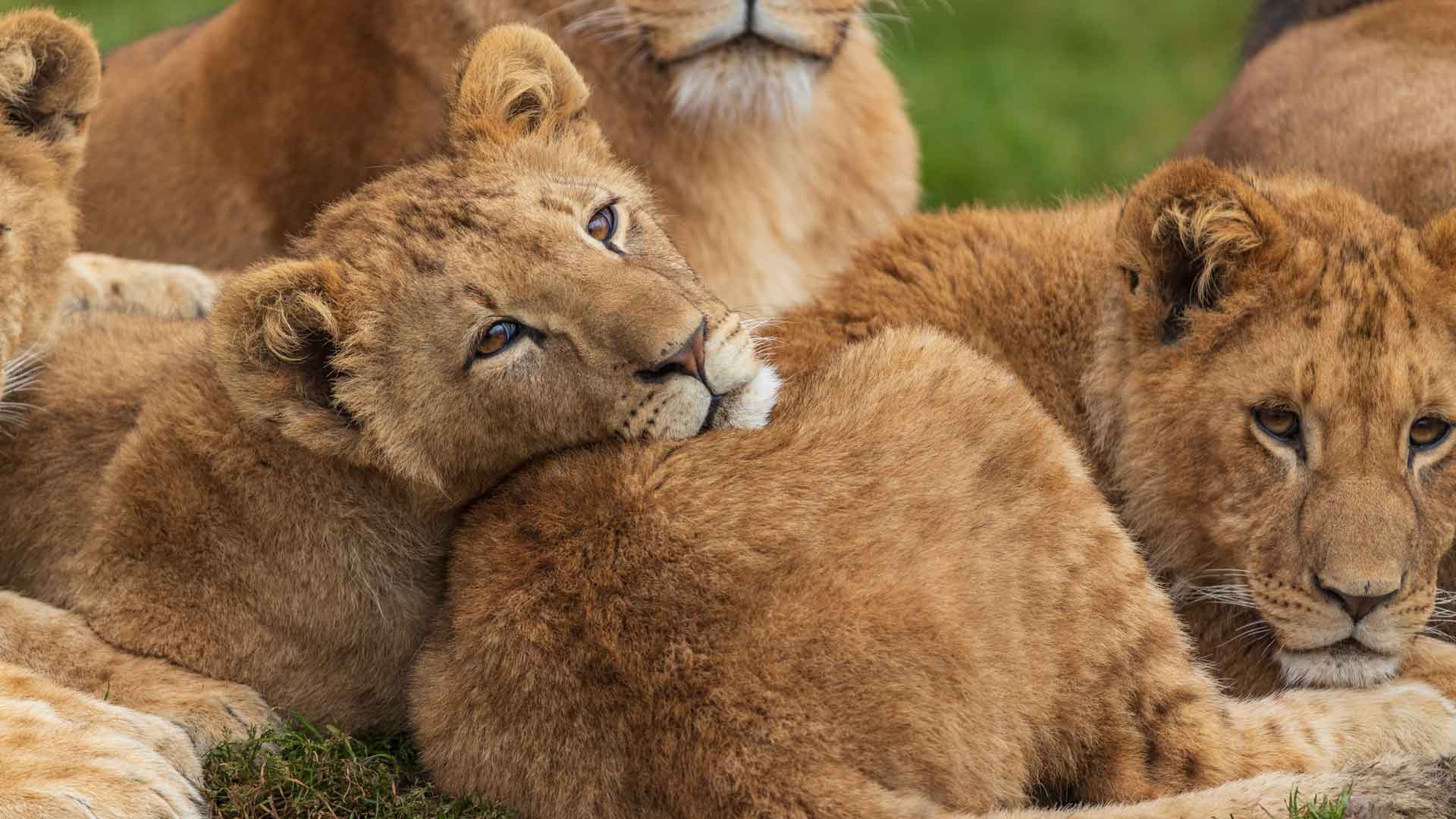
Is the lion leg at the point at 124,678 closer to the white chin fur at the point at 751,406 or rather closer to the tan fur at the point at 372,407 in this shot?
the tan fur at the point at 372,407

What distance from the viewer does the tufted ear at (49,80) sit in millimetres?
4066

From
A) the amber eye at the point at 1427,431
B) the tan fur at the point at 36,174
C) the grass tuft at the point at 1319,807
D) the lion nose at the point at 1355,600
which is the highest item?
the amber eye at the point at 1427,431

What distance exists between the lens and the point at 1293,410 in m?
3.41

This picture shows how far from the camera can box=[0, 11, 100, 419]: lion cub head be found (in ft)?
12.9

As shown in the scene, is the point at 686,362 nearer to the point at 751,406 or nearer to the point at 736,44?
the point at 751,406

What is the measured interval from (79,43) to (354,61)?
0.81 metres

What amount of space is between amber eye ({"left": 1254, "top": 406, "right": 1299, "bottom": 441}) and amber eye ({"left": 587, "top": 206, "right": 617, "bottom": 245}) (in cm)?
125

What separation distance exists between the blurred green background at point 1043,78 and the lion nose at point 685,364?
11.9ft

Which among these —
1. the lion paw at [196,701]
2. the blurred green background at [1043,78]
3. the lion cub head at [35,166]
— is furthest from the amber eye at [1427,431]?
the blurred green background at [1043,78]

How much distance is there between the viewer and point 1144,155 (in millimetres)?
9258

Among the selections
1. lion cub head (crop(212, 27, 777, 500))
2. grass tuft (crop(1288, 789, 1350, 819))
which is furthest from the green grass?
lion cub head (crop(212, 27, 777, 500))

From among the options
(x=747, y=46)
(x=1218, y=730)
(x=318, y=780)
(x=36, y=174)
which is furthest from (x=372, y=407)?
(x=1218, y=730)

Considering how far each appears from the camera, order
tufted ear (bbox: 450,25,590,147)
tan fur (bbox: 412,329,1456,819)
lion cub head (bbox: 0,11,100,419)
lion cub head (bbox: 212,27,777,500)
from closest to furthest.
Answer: tan fur (bbox: 412,329,1456,819) → lion cub head (bbox: 212,27,777,500) → tufted ear (bbox: 450,25,590,147) → lion cub head (bbox: 0,11,100,419)

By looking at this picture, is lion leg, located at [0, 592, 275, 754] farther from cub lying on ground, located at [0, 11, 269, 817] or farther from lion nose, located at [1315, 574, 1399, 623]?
lion nose, located at [1315, 574, 1399, 623]
